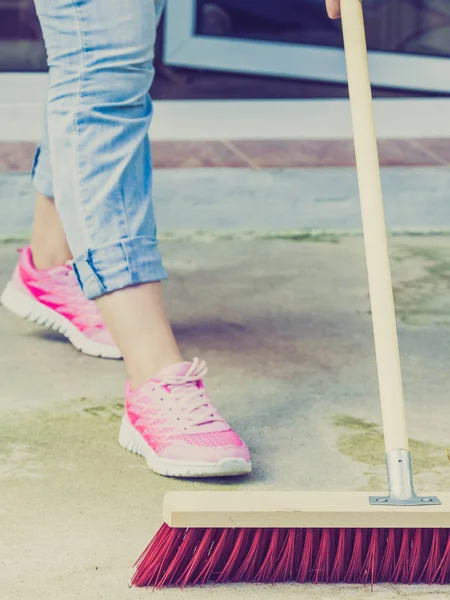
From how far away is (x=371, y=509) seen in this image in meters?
1.04

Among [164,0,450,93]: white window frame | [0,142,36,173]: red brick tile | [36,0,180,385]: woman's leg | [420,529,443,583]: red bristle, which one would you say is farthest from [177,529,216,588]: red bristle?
[164,0,450,93]: white window frame

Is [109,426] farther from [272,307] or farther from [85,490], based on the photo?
[272,307]

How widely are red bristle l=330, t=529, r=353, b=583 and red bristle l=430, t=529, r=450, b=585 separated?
8 centimetres

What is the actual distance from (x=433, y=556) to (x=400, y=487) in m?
0.07

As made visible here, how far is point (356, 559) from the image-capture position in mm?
1067

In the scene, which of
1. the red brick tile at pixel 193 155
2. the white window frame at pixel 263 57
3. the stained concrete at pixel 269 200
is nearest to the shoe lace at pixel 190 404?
the stained concrete at pixel 269 200

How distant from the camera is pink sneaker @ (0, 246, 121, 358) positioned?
1737mm

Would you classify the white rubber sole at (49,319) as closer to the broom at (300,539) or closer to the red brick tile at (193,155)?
the broom at (300,539)

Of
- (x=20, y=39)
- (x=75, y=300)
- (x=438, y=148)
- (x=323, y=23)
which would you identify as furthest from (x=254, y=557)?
(x=323, y=23)

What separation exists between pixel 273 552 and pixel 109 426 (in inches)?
17.2

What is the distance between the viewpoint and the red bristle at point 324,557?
106 cm

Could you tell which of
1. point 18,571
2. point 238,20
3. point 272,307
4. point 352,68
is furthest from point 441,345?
point 238,20

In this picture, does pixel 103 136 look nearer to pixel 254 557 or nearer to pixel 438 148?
pixel 254 557

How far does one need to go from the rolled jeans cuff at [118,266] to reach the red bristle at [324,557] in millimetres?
451
